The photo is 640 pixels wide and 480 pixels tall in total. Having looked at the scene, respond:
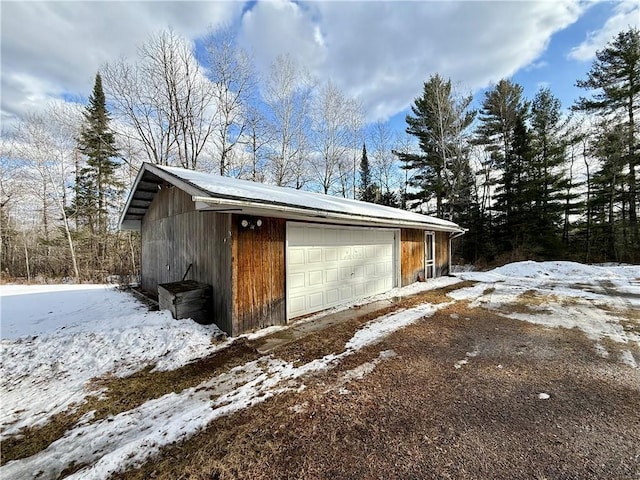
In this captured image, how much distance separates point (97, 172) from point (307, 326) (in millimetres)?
18615

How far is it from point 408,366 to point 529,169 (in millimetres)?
19165

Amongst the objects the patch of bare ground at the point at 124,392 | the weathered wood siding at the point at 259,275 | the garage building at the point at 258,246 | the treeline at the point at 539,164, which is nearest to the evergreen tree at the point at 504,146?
the treeline at the point at 539,164

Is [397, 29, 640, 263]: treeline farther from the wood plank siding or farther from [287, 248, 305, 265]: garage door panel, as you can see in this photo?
[287, 248, 305, 265]: garage door panel

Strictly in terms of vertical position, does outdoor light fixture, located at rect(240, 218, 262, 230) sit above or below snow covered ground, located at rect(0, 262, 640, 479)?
above

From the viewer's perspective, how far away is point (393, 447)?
7.06ft

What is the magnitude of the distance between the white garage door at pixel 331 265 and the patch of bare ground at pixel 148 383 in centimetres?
119

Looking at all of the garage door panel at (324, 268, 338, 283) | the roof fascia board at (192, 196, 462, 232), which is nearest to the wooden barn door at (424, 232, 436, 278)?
the roof fascia board at (192, 196, 462, 232)

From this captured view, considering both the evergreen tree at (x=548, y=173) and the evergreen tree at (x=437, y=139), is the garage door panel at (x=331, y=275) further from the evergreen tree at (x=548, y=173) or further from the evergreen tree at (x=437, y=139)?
the evergreen tree at (x=548, y=173)

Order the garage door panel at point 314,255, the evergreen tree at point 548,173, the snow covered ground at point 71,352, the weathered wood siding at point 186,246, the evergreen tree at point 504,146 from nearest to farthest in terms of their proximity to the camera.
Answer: the snow covered ground at point 71,352 → the weathered wood siding at point 186,246 → the garage door panel at point 314,255 → the evergreen tree at point 548,173 → the evergreen tree at point 504,146

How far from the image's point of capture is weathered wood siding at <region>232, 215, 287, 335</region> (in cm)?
471

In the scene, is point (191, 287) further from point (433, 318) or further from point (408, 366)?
point (433, 318)

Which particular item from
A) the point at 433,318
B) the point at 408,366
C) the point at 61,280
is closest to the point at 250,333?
the point at 408,366

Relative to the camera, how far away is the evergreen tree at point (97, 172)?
53.3ft

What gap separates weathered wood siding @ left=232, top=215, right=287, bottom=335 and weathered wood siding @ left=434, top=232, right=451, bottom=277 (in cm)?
823
